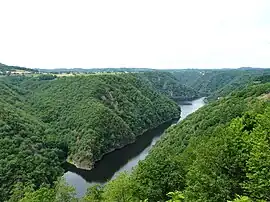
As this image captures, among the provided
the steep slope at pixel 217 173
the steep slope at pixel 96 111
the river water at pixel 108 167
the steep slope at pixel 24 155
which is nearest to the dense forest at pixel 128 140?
the steep slope at pixel 217 173

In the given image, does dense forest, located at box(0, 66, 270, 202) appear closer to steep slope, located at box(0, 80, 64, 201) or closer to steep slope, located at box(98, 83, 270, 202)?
steep slope, located at box(98, 83, 270, 202)

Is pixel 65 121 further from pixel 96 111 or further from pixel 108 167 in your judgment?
pixel 108 167

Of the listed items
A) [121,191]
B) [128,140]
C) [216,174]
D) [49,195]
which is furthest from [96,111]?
[216,174]

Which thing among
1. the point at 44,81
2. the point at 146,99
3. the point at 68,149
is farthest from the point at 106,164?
the point at 44,81

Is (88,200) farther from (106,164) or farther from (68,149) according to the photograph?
(68,149)

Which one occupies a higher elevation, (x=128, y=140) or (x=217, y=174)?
(x=217, y=174)

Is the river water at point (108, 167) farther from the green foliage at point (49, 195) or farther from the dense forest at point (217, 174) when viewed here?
the dense forest at point (217, 174)
